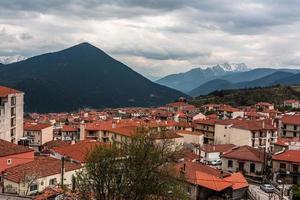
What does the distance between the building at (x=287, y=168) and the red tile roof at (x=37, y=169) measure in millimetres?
25609

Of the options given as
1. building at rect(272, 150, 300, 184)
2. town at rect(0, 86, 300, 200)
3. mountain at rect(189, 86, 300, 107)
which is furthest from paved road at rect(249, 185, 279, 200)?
mountain at rect(189, 86, 300, 107)

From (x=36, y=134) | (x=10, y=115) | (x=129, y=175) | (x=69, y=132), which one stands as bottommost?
(x=69, y=132)

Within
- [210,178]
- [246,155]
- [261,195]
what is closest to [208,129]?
[246,155]

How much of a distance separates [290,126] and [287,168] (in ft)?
131

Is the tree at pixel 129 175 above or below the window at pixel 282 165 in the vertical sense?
above

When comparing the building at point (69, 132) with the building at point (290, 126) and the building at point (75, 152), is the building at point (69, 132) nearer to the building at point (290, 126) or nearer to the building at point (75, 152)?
the building at point (75, 152)

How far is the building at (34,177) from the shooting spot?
4066cm

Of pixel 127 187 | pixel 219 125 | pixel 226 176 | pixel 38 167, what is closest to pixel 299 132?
pixel 219 125

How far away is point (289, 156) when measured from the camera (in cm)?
5834

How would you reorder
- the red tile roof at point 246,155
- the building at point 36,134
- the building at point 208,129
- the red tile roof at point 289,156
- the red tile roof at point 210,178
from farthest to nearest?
the building at point 208,129 → the building at point 36,134 → the red tile roof at point 246,155 → the red tile roof at point 289,156 → the red tile roof at point 210,178

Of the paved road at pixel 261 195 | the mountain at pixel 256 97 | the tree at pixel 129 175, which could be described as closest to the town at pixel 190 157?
the paved road at pixel 261 195

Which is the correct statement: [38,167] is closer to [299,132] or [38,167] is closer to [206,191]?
[206,191]

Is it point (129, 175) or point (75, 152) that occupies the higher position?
point (129, 175)

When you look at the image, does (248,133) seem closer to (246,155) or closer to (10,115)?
(246,155)
